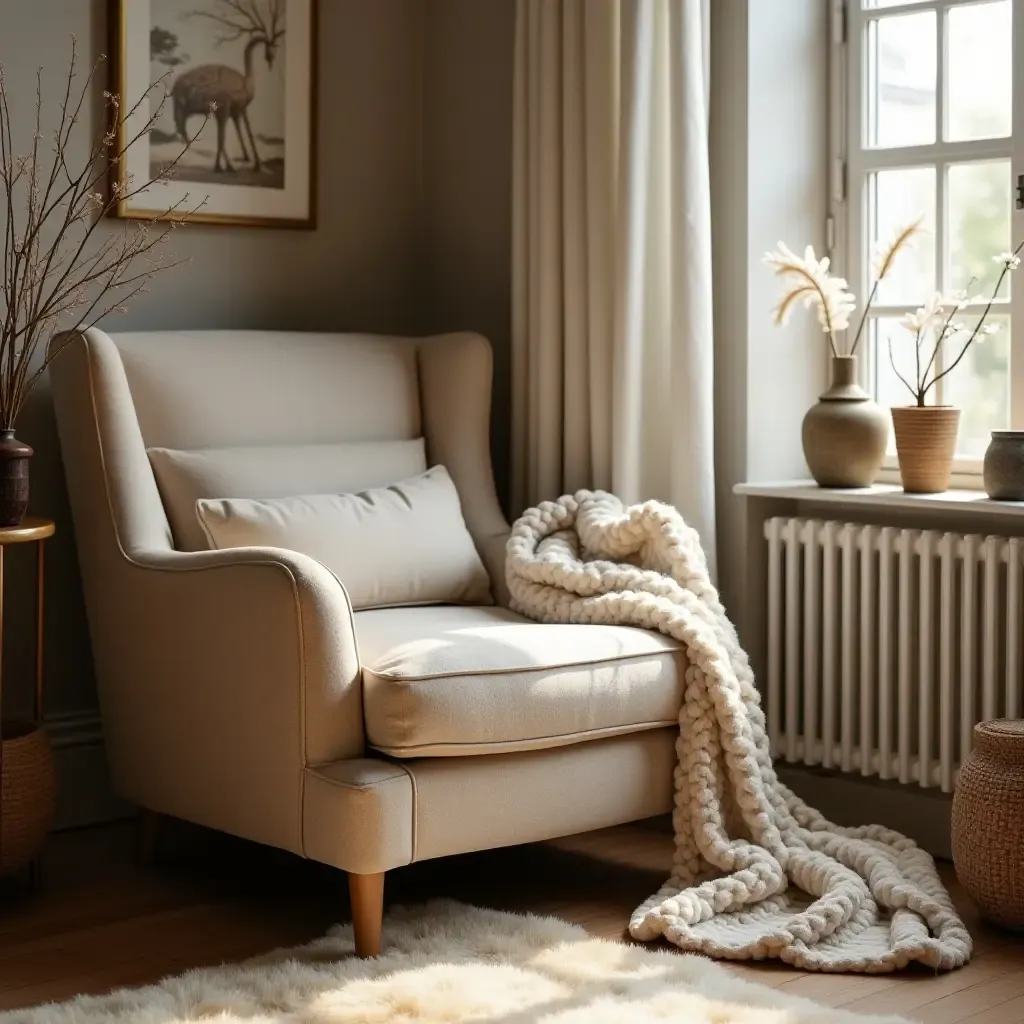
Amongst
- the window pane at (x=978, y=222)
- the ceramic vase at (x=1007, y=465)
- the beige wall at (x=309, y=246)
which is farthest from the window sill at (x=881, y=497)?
the beige wall at (x=309, y=246)

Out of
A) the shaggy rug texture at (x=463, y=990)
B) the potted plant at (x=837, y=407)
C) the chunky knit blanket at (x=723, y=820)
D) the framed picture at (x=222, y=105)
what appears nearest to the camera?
the shaggy rug texture at (x=463, y=990)

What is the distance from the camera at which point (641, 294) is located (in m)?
3.32

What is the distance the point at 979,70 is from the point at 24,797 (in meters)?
2.31

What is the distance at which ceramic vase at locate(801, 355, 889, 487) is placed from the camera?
3170 millimetres

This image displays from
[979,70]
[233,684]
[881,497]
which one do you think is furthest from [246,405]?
[979,70]

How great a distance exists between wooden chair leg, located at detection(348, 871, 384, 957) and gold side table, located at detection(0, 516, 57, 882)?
689 mm

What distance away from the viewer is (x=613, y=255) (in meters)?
3.39

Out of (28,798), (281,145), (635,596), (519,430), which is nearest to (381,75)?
(281,145)

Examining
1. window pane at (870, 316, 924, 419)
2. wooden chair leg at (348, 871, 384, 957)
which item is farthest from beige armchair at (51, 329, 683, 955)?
window pane at (870, 316, 924, 419)

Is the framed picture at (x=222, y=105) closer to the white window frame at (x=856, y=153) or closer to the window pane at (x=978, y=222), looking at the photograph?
the white window frame at (x=856, y=153)

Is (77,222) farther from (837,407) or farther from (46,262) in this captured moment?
(837,407)

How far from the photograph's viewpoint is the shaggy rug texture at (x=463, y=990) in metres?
2.22

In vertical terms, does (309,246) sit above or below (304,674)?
above

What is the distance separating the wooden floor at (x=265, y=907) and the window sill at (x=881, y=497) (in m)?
0.69
